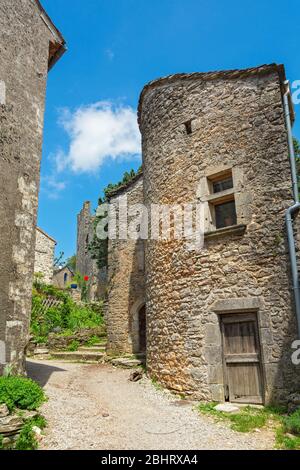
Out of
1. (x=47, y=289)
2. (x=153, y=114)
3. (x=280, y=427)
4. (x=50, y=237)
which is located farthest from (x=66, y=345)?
(x=50, y=237)

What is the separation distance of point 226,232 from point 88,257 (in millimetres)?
26356

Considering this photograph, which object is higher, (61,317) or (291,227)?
(291,227)

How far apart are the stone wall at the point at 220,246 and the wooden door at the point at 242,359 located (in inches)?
6.2

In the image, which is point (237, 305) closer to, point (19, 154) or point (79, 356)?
point (19, 154)

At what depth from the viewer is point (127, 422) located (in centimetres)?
482

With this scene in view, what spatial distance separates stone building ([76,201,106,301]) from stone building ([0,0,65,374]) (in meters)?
19.9

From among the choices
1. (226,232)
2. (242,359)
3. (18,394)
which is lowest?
(18,394)

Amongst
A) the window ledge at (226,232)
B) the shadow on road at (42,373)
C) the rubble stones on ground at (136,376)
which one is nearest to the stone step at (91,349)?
the shadow on road at (42,373)

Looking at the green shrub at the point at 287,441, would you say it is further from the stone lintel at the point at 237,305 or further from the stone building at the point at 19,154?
the stone building at the point at 19,154

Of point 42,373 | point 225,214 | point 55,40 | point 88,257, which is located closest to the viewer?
point 225,214

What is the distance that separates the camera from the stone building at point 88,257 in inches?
1043

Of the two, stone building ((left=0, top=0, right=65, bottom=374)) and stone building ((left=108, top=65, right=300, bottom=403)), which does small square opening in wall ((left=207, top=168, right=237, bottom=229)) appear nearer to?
stone building ((left=108, top=65, right=300, bottom=403))

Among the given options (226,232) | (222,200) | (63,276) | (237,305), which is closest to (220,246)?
(226,232)

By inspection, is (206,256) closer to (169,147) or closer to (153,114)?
(169,147)
